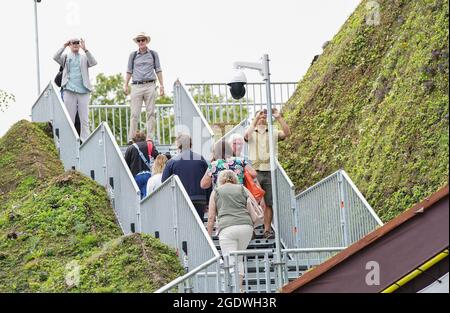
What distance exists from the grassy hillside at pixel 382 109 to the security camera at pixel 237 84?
408 centimetres

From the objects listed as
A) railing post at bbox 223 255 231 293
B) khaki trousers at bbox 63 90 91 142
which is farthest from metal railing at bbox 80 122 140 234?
railing post at bbox 223 255 231 293

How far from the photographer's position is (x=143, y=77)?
32.5 metres

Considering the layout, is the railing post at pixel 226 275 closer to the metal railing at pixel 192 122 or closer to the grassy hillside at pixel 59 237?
the grassy hillside at pixel 59 237

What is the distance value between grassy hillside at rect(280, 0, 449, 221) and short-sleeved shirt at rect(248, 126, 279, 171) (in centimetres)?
234

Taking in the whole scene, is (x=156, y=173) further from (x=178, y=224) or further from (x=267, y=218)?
(x=178, y=224)

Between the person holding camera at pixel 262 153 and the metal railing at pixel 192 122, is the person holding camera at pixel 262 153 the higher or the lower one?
→ the lower one

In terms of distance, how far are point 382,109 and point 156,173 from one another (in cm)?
512

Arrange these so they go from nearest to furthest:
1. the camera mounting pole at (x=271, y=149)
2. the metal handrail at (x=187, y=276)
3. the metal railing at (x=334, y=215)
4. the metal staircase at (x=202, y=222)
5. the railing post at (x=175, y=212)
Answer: the metal handrail at (x=187, y=276)
the camera mounting pole at (x=271, y=149)
the metal staircase at (x=202, y=222)
the railing post at (x=175, y=212)
the metal railing at (x=334, y=215)

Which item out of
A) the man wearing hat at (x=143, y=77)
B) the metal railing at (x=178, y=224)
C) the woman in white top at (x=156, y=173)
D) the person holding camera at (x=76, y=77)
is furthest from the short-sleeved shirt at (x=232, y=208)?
the person holding camera at (x=76, y=77)

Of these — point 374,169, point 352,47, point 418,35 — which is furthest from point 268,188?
point 352,47

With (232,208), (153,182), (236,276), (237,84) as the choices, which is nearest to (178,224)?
(232,208)

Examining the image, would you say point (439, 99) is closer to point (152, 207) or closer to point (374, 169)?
point (374, 169)

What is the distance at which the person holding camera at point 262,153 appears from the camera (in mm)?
27594
